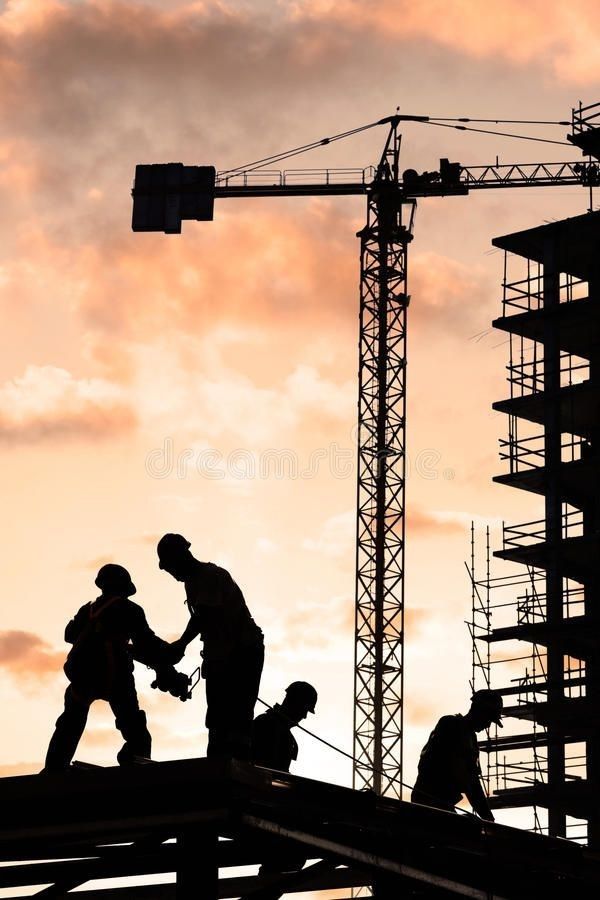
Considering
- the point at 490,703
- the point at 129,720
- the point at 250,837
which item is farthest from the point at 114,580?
the point at 490,703

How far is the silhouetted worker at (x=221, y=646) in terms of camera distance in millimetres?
11789

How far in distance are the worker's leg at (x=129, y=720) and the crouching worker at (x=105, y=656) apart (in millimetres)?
10

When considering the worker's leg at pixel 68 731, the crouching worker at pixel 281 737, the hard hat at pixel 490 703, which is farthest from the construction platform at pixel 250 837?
the hard hat at pixel 490 703

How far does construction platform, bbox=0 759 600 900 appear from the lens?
36.1ft

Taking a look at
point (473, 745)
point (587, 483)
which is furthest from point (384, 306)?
point (473, 745)

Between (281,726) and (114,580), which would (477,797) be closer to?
(281,726)

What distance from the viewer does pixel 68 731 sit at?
1216cm

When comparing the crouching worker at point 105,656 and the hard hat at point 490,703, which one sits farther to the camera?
the hard hat at point 490,703

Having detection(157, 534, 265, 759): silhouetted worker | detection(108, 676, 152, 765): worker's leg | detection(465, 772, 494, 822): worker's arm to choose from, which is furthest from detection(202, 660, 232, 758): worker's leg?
detection(465, 772, 494, 822): worker's arm

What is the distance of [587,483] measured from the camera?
5162 centimetres

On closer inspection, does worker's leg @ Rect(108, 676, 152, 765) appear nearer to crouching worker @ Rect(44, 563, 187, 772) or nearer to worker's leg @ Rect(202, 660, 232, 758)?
crouching worker @ Rect(44, 563, 187, 772)

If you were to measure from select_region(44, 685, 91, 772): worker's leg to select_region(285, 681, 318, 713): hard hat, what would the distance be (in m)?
1.95

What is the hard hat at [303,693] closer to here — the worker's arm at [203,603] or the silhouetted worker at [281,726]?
the silhouetted worker at [281,726]

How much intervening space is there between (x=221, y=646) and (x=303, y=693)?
1.81 meters
